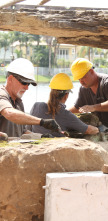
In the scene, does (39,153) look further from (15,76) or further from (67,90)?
(67,90)

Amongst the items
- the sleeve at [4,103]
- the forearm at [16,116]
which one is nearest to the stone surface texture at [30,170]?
the forearm at [16,116]

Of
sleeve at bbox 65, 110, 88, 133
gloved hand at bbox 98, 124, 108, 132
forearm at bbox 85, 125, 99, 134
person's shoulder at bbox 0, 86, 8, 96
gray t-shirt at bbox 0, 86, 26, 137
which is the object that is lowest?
gloved hand at bbox 98, 124, 108, 132

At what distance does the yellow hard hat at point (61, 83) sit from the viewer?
17.7ft

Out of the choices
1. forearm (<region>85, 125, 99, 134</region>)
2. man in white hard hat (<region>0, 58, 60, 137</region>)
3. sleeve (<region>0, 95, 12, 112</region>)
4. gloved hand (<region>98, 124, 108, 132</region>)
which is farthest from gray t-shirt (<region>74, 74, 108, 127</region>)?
sleeve (<region>0, 95, 12, 112</region>)

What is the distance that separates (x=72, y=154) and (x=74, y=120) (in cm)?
223

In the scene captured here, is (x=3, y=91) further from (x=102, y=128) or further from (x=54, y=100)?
(x=102, y=128)

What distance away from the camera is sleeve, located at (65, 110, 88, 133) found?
543cm

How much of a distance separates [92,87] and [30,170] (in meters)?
3.45

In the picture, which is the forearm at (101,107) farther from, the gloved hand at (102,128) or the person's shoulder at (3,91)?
the person's shoulder at (3,91)

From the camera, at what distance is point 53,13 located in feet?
18.9

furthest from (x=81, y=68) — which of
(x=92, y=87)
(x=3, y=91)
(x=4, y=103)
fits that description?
(x=4, y=103)

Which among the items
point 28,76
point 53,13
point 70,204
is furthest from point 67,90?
point 70,204

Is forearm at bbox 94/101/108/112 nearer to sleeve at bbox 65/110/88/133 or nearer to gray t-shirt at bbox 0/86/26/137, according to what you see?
sleeve at bbox 65/110/88/133

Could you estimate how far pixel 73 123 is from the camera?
17.9 ft
